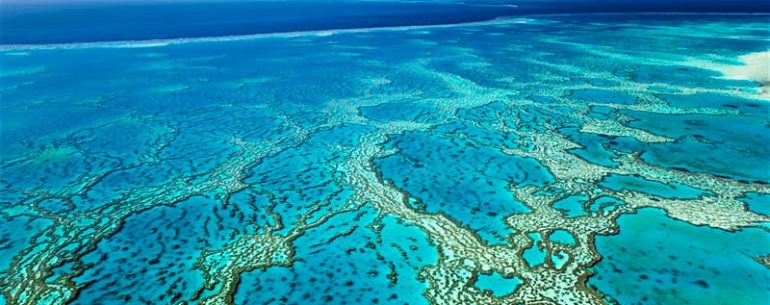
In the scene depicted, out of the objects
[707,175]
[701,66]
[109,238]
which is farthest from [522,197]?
[701,66]

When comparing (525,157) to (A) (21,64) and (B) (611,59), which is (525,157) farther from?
(A) (21,64)

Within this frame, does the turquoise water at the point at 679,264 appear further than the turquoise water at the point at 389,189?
No

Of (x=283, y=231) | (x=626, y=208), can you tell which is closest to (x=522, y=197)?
(x=626, y=208)

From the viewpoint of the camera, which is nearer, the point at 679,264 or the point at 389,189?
the point at 679,264

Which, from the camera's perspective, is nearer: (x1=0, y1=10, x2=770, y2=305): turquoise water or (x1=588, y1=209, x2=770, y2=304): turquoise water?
(x1=588, y1=209, x2=770, y2=304): turquoise water

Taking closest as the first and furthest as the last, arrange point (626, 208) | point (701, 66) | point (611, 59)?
point (626, 208) → point (701, 66) → point (611, 59)

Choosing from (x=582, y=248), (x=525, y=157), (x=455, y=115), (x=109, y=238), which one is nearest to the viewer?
(x=582, y=248)

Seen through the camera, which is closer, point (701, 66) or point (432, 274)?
point (432, 274)
